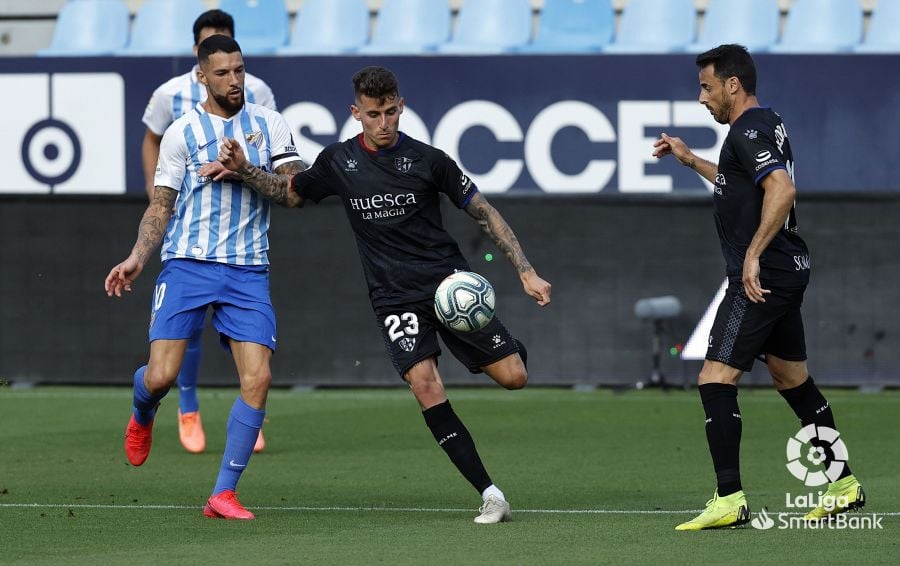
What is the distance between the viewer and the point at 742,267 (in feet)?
21.5

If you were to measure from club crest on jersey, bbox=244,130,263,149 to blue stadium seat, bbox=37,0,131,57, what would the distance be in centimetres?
981

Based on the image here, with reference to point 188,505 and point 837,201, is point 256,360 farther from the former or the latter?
point 837,201

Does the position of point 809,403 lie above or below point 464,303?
below

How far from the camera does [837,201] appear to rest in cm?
1298

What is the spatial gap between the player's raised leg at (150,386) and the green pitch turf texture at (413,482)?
271 mm

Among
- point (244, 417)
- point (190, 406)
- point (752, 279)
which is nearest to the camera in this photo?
point (752, 279)

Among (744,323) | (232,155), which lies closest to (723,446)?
(744,323)

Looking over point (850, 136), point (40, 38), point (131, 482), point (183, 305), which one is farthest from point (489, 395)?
point (40, 38)

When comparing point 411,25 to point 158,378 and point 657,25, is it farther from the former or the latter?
point 158,378

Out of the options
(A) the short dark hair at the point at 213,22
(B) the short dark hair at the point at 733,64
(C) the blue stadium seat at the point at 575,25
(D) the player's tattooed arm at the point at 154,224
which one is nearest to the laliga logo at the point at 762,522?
(B) the short dark hair at the point at 733,64

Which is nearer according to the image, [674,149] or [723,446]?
[723,446]

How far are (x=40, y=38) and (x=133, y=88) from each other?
379 centimetres

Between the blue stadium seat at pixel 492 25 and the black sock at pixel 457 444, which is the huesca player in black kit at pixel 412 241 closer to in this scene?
the black sock at pixel 457 444

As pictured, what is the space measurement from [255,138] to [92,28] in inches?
400
